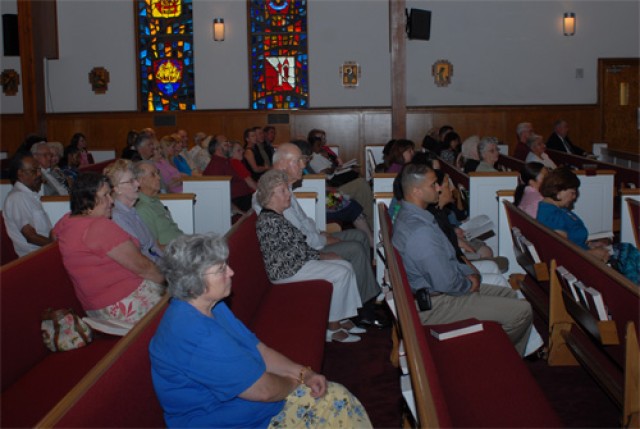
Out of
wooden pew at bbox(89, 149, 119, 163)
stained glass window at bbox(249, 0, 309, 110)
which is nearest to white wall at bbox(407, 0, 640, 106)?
stained glass window at bbox(249, 0, 309, 110)

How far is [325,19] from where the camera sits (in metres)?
14.1

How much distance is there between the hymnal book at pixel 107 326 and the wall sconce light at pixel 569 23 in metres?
12.1

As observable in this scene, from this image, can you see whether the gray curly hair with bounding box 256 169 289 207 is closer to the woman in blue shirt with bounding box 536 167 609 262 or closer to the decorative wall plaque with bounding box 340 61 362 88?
the woman in blue shirt with bounding box 536 167 609 262

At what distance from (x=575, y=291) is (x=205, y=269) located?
182 centimetres

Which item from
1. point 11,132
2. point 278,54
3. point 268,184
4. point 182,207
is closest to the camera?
point 268,184

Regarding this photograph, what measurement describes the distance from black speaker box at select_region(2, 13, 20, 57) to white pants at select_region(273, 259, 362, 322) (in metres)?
11.1

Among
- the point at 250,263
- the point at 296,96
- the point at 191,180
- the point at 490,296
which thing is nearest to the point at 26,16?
the point at 296,96

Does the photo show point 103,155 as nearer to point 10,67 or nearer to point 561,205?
point 10,67

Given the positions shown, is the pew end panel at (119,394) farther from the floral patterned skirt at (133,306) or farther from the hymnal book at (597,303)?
the hymnal book at (597,303)

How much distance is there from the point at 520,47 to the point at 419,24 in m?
2.05

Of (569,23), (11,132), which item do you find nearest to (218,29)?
(11,132)

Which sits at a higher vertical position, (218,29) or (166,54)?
(218,29)

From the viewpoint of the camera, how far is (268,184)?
4695mm

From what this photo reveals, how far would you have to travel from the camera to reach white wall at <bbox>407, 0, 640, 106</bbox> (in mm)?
13930
